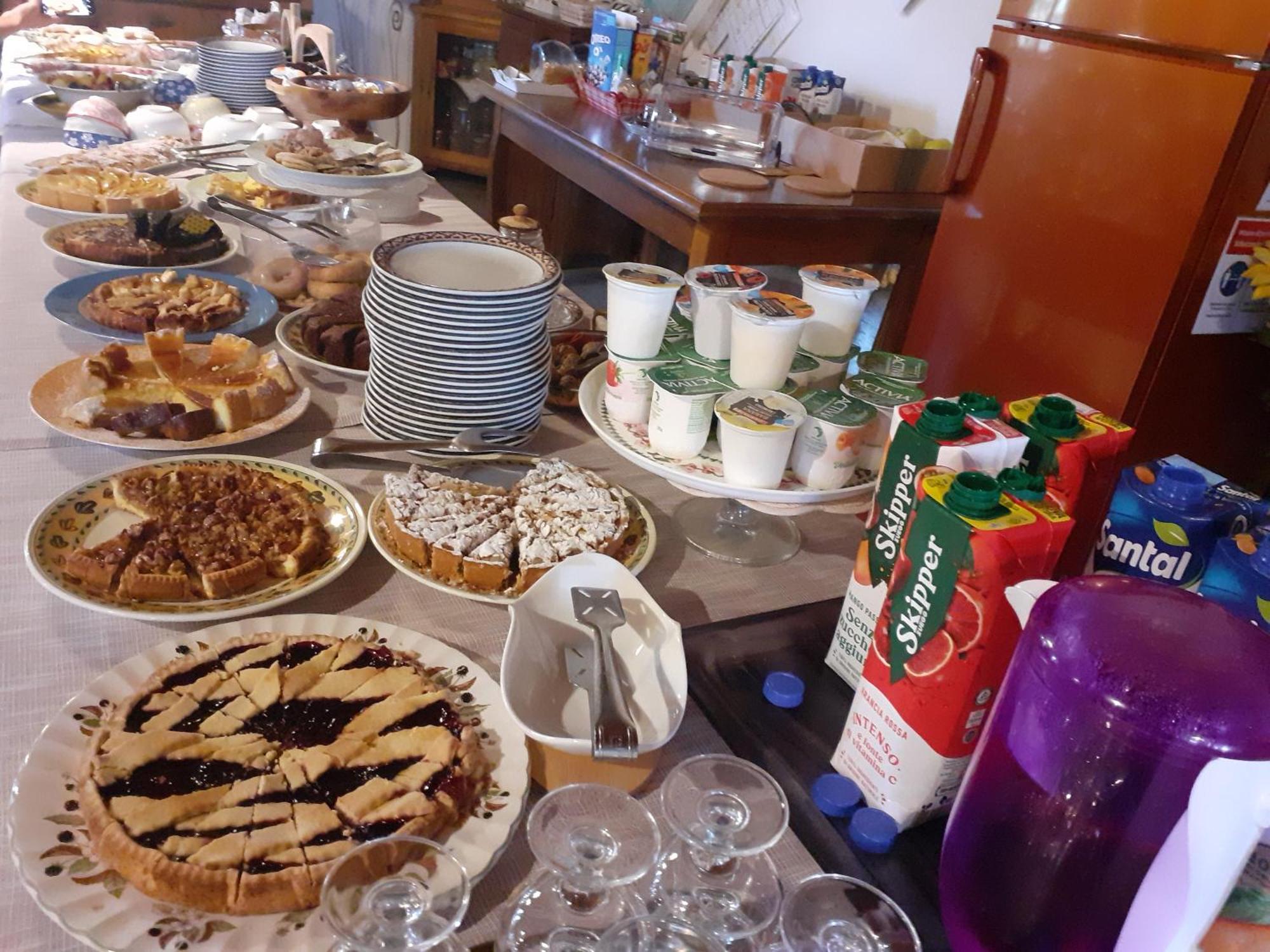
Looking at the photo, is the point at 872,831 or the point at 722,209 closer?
the point at 872,831

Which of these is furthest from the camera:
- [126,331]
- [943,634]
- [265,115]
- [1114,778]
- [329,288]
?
[265,115]

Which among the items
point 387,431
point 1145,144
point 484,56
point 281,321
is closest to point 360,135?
point 281,321

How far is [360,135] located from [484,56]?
298 centimetres

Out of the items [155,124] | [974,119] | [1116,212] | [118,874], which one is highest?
[974,119]

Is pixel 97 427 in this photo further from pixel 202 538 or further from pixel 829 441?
pixel 829 441

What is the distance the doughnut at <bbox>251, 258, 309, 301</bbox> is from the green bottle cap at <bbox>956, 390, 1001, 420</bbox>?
1.16m

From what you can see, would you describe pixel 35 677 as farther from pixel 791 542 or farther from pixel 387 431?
pixel 791 542

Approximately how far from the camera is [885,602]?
0.70m

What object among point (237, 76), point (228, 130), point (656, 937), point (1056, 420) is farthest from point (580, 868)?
point (237, 76)

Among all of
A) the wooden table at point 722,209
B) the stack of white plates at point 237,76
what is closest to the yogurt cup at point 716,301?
the wooden table at point 722,209

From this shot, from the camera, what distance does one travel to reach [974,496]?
625mm

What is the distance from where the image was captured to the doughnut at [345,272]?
1525 mm

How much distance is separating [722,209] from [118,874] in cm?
192

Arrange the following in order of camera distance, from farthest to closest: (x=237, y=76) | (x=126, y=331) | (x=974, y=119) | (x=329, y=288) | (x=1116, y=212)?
(x=237, y=76) < (x=974, y=119) < (x=1116, y=212) < (x=329, y=288) < (x=126, y=331)
